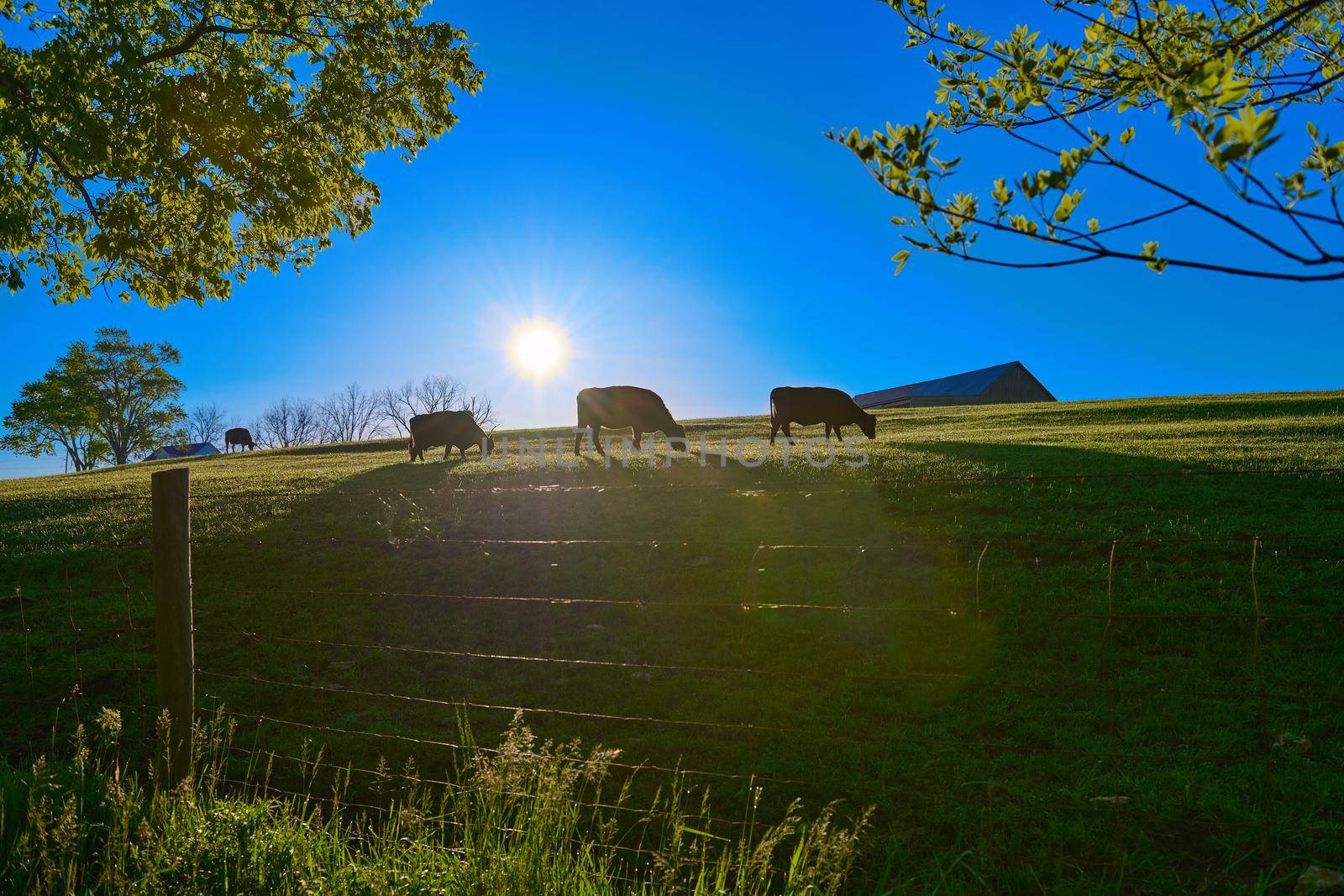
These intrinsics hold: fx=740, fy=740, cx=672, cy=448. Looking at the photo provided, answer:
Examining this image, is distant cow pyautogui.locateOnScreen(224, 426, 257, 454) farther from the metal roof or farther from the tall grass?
the tall grass

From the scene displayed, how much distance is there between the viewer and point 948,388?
77188mm

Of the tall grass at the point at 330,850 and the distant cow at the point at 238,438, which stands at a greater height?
the distant cow at the point at 238,438

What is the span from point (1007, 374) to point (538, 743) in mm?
77002

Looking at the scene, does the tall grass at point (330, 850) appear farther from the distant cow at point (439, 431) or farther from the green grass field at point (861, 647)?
the distant cow at point (439, 431)

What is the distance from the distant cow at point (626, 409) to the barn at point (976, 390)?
49766 millimetres

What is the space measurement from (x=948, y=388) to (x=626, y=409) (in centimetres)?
6275

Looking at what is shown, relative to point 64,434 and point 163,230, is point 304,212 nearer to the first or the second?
point 163,230

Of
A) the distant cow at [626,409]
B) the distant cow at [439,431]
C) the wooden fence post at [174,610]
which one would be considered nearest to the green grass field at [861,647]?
the wooden fence post at [174,610]

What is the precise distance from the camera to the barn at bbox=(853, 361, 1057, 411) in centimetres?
7156

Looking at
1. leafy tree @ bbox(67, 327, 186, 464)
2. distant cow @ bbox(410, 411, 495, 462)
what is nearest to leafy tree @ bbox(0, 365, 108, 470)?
leafy tree @ bbox(67, 327, 186, 464)

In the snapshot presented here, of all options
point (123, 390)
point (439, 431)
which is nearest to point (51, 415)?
point (123, 390)

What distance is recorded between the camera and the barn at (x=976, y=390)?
71.6 meters

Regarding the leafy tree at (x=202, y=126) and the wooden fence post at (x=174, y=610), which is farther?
the leafy tree at (x=202, y=126)

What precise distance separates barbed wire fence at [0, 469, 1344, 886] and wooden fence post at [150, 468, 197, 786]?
0.08 m
